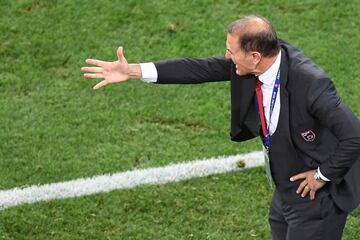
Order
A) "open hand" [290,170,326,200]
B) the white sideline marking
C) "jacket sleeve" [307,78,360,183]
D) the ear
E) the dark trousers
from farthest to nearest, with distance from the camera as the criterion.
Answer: the white sideline marking, the dark trousers, "open hand" [290,170,326,200], the ear, "jacket sleeve" [307,78,360,183]

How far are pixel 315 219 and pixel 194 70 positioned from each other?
3.54ft

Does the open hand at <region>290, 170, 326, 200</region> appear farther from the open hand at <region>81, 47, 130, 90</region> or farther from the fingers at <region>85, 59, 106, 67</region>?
the fingers at <region>85, 59, 106, 67</region>

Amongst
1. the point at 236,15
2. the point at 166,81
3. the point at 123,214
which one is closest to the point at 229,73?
the point at 166,81

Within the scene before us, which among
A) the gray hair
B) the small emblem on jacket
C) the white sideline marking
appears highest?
the gray hair

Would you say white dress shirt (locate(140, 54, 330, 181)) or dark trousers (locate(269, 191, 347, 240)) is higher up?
white dress shirt (locate(140, 54, 330, 181))

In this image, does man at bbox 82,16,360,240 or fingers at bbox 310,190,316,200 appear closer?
man at bbox 82,16,360,240

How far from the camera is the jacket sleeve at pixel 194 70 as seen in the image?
5117mm

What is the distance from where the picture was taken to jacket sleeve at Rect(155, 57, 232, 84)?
512cm

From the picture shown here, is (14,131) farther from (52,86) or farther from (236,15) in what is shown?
(236,15)

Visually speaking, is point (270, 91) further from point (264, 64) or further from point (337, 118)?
point (337, 118)

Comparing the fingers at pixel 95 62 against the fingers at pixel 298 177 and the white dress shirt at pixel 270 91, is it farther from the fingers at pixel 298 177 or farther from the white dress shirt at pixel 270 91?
the fingers at pixel 298 177

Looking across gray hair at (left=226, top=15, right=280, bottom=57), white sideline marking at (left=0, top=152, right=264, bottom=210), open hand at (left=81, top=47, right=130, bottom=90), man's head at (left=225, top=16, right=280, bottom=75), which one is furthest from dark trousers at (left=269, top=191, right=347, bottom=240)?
white sideline marking at (left=0, top=152, right=264, bottom=210)

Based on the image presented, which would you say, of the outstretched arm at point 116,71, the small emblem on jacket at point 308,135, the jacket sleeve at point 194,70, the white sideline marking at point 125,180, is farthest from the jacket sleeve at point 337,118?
the white sideline marking at point 125,180

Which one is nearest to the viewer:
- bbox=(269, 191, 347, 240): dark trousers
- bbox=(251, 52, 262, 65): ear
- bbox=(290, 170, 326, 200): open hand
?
bbox=(251, 52, 262, 65): ear
